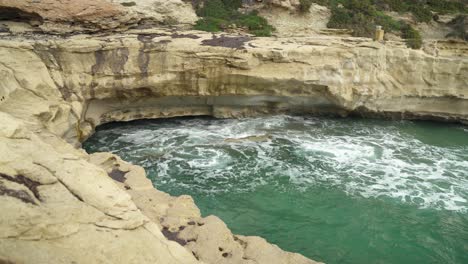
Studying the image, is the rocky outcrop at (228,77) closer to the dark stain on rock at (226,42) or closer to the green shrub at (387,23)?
the dark stain on rock at (226,42)

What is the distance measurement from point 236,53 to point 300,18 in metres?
6.62

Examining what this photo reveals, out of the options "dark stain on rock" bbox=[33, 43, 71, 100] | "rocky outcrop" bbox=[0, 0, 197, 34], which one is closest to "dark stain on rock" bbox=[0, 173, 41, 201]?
"dark stain on rock" bbox=[33, 43, 71, 100]

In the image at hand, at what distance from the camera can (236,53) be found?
11938mm

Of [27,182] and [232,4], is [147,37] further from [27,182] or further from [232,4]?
[27,182]

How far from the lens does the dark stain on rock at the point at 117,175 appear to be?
243 inches

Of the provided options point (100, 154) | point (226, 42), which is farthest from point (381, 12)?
point (100, 154)

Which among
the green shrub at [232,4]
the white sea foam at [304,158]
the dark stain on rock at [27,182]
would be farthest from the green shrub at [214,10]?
the dark stain on rock at [27,182]

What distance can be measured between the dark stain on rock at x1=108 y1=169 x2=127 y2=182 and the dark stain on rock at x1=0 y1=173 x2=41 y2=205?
2219 millimetres

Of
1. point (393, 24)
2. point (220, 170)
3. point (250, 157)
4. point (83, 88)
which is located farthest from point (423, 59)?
point (83, 88)

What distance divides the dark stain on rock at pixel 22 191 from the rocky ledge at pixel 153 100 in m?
0.01

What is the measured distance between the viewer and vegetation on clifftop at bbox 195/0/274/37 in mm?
15523

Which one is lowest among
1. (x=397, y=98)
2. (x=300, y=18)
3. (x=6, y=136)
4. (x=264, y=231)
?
(x=264, y=231)

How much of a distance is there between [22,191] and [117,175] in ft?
8.33

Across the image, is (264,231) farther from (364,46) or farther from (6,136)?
(364,46)
